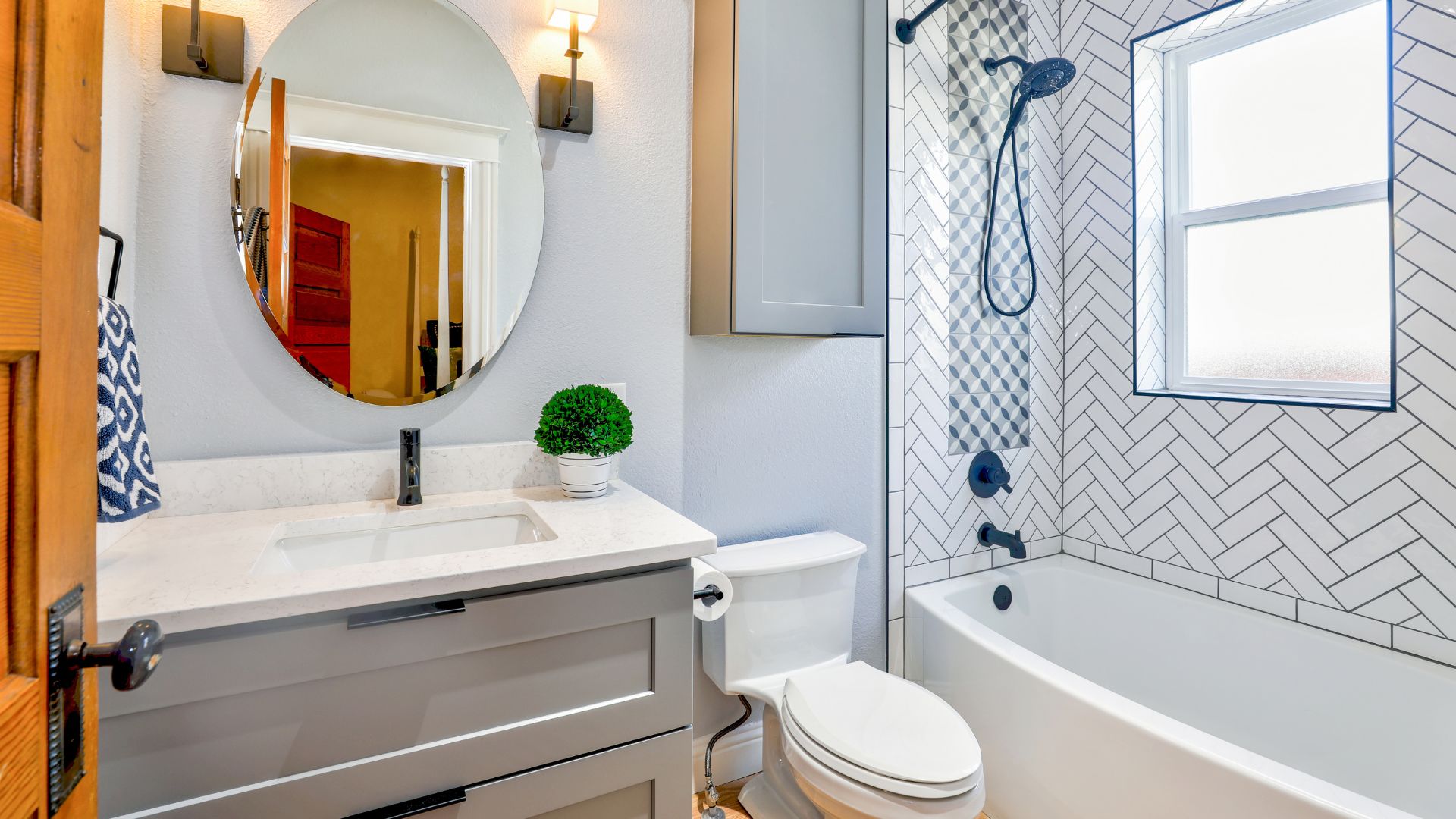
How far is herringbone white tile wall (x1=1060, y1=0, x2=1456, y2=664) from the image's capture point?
160 cm

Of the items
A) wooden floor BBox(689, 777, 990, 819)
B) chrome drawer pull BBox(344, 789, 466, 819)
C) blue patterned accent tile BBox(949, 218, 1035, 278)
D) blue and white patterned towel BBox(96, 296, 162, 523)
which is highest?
blue patterned accent tile BBox(949, 218, 1035, 278)

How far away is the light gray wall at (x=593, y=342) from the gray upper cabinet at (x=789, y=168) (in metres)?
0.12

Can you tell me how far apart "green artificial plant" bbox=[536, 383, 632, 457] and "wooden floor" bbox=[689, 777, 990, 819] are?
0.98 meters

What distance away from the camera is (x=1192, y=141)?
2223 millimetres

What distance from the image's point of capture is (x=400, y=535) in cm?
132

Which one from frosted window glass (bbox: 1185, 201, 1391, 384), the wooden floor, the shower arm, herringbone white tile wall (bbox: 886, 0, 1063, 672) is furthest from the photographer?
herringbone white tile wall (bbox: 886, 0, 1063, 672)

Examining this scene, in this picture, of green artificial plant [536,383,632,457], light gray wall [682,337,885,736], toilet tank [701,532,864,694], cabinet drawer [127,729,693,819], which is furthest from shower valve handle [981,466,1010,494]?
cabinet drawer [127,729,693,819]

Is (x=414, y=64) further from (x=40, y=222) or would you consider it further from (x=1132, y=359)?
(x=1132, y=359)

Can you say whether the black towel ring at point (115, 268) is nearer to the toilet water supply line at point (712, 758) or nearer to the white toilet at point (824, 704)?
the white toilet at point (824, 704)

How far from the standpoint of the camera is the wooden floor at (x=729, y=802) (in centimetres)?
A: 172

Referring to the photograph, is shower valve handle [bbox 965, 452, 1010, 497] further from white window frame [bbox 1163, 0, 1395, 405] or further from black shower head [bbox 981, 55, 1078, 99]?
black shower head [bbox 981, 55, 1078, 99]

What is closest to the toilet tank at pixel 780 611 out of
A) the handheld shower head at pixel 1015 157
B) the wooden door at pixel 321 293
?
the wooden door at pixel 321 293

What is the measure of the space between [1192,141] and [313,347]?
265 centimetres

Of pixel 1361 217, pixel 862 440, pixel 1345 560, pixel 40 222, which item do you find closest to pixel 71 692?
pixel 40 222
